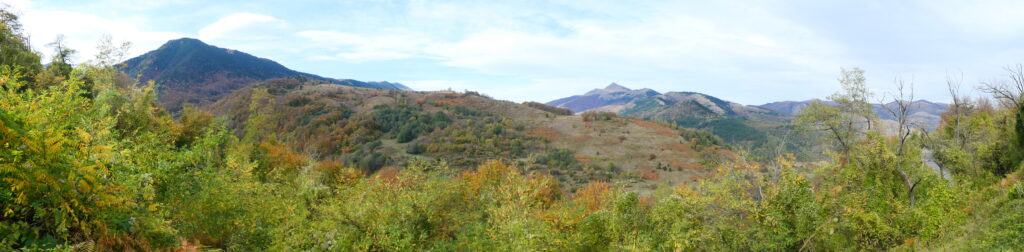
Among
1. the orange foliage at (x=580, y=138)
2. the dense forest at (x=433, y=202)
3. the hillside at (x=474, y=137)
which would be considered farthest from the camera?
the orange foliage at (x=580, y=138)

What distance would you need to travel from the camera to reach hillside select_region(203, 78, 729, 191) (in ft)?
117

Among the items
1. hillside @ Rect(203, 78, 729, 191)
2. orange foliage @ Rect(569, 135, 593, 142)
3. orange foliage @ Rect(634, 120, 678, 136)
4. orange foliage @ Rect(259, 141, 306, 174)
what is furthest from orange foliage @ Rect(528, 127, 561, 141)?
orange foliage @ Rect(259, 141, 306, 174)

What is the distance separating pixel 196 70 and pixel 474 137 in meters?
111

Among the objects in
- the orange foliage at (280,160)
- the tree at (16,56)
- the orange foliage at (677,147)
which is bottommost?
the orange foliage at (280,160)

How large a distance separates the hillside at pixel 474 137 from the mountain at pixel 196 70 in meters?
43.1

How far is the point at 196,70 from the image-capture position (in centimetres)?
11338

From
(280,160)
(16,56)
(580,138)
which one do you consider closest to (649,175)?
(580,138)

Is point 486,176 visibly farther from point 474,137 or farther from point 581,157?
point 474,137

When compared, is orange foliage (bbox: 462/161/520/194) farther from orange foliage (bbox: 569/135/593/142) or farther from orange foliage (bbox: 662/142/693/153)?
orange foliage (bbox: 662/142/693/153)

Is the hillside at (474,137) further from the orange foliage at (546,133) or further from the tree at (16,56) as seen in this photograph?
the tree at (16,56)

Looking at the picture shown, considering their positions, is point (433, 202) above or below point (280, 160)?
above

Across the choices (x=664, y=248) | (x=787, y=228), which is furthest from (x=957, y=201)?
(x=664, y=248)

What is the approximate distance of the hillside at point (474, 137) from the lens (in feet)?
117

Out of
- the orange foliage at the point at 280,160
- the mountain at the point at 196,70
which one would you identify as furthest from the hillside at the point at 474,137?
the mountain at the point at 196,70
